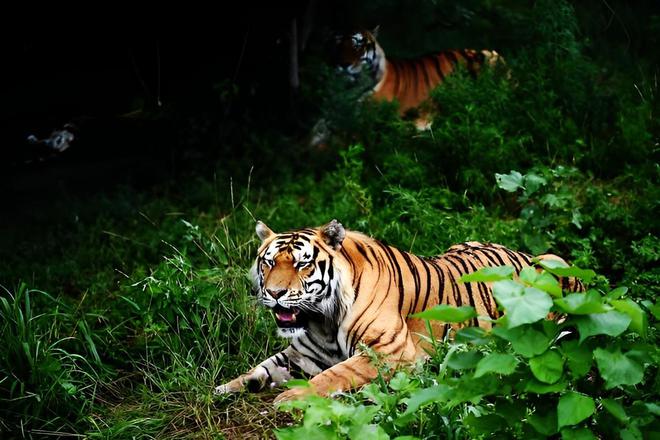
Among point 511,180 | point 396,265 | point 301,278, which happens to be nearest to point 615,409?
point 301,278

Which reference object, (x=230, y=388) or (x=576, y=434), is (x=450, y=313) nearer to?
(x=576, y=434)

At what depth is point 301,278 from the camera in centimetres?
452

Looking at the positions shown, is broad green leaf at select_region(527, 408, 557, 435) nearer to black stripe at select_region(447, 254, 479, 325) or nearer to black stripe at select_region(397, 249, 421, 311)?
black stripe at select_region(397, 249, 421, 311)

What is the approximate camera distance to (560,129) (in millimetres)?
6895

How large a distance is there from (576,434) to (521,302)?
503 millimetres

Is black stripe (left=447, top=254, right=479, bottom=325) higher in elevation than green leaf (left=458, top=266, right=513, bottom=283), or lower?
lower

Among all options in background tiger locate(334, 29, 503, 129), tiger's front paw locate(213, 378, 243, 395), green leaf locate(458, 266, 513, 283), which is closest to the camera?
green leaf locate(458, 266, 513, 283)

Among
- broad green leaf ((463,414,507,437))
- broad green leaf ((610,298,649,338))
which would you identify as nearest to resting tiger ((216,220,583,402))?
broad green leaf ((463,414,507,437))

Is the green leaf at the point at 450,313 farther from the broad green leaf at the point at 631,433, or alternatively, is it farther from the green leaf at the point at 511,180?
the green leaf at the point at 511,180

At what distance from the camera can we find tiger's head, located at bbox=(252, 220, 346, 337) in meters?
4.49

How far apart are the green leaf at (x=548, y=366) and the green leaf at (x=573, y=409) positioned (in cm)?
8

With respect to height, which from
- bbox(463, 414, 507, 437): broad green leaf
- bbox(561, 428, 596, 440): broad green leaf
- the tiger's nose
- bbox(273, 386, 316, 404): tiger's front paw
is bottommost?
bbox(273, 386, 316, 404): tiger's front paw

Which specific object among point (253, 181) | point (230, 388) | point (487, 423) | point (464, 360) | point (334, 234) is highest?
point (464, 360)

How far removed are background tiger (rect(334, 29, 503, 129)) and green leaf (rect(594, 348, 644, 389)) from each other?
5153mm
